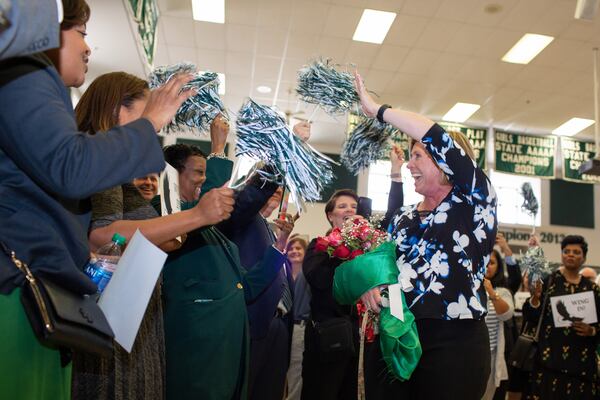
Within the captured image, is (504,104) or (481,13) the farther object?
(504,104)

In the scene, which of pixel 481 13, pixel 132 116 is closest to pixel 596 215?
pixel 481 13

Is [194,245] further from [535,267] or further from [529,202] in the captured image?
[529,202]

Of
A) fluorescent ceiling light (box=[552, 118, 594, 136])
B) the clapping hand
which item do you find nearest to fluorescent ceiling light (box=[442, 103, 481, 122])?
fluorescent ceiling light (box=[552, 118, 594, 136])

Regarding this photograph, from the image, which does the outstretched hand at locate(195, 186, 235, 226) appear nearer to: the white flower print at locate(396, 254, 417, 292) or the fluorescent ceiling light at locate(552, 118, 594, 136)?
the white flower print at locate(396, 254, 417, 292)

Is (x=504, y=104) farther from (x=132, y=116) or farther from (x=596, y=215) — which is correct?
(x=132, y=116)

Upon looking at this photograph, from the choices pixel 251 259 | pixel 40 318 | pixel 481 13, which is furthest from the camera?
pixel 481 13

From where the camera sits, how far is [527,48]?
7.20 metres

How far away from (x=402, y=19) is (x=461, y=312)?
5.73 meters

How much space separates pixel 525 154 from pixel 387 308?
30.2ft

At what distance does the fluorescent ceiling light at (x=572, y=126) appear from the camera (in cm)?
980

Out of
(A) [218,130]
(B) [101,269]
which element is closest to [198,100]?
(A) [218,130]

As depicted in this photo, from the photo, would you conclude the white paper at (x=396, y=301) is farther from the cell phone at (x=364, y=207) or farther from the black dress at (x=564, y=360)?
the black dress at (x=564, y=360)

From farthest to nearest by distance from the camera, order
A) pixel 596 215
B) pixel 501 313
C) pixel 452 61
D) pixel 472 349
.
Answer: pixel 596 215, pixel 452 61, pixel 501 313, pixel 472 349

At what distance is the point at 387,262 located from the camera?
185 centimetres
